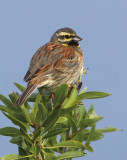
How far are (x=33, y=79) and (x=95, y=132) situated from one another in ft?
3.87

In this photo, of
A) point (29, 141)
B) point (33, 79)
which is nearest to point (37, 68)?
point (33, 79)

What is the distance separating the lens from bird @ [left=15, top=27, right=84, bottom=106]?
4156mm

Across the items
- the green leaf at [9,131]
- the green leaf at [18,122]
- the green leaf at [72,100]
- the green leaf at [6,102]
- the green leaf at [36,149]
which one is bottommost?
the green leaf at [36,149]

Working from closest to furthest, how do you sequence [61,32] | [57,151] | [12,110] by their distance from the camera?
[12,110], [57,151], [61,32]

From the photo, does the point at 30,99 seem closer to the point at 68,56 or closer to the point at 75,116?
the point at 75,116

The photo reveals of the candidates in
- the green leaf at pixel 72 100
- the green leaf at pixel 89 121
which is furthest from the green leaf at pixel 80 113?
the green leaf at pixel 72 100

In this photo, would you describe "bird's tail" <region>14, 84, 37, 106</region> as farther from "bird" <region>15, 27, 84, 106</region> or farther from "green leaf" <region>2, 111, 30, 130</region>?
"green leaf" <region>2, 111, 30, 130</region>

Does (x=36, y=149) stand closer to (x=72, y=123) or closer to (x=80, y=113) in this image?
(x=72, y=123)

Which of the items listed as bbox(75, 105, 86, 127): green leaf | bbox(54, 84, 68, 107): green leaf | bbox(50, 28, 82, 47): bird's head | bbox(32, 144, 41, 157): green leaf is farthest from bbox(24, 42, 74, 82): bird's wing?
bbox(32, 144, 41, 157): green leaf

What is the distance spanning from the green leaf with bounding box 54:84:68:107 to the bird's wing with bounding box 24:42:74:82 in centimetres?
123

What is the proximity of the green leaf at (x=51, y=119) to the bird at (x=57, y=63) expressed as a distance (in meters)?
0.81

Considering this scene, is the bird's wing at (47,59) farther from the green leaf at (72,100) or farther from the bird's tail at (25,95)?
the green leaf at (72,100)

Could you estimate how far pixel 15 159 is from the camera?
8.31ft

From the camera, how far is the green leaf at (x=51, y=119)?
8.48 feet
